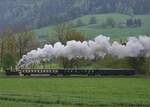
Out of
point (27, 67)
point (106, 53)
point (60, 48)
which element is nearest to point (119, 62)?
point (106, 53)

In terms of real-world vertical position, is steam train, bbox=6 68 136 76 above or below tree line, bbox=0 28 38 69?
below

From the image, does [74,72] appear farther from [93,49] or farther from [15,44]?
[15,44]

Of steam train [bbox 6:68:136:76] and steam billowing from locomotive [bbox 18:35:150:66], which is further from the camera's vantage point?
steam billowing from locomotive [bbox 18:35:150:66]

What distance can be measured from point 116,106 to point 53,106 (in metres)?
4.42

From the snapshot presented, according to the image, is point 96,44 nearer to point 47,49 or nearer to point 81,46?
point 81,46

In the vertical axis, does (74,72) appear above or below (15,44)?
below

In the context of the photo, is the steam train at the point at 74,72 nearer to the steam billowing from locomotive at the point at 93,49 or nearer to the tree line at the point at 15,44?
the steam billowing from locomotive at the point at 93,49

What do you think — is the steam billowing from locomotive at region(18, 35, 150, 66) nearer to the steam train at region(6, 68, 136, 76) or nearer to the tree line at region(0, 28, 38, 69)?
the steam train at region(6, 68, 136, 76)

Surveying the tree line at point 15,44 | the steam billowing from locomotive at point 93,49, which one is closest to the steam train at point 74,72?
the steam billowing from locomotive at point 93,49

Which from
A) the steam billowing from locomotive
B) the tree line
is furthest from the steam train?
the tree line

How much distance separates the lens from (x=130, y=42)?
9956 cm

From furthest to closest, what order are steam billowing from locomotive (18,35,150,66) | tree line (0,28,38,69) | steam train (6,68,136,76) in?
1. tree line (0,28,38,69)
2. steam billowing from locomotive (18,35,150,66)
3. steam train (6,68,136,76)

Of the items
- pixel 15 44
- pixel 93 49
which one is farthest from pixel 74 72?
pixel 15 44

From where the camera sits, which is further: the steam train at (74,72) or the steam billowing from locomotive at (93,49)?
the steam billowing from locomotive at (93,49)
